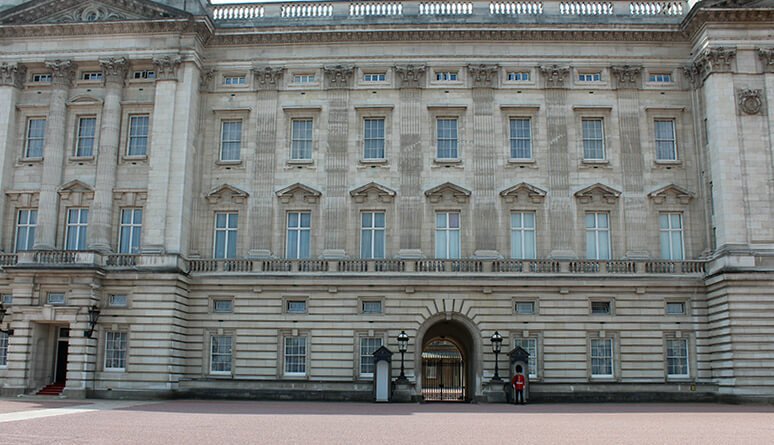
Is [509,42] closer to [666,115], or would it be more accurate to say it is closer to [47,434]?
[666,115]

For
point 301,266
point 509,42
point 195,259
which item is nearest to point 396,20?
point 509,42

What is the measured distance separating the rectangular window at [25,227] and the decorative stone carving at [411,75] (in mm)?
20871

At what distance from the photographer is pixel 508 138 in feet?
128

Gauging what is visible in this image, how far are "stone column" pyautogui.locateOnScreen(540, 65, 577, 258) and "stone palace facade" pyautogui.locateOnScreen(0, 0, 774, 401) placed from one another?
119mm

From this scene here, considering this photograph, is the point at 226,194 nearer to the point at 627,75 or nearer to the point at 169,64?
the point at 169,64

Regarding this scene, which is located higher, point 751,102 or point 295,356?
point 751,102

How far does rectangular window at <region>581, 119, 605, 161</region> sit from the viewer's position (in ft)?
127

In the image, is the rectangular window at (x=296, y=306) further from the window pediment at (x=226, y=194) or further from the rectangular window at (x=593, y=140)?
the rectangular window at (x=593, y=140)

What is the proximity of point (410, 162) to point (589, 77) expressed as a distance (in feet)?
35.6

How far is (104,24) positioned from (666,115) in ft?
99.7

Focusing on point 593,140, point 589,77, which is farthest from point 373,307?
point 589,77

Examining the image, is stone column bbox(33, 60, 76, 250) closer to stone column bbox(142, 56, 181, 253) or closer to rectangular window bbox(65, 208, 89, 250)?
rectangular window bbox(65, 208, 89, 250)

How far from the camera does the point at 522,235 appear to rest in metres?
37.8

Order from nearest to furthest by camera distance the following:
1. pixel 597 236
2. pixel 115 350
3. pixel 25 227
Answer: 1. pixel 115 350
2. pixel 597 236
3. pixel 25 227
